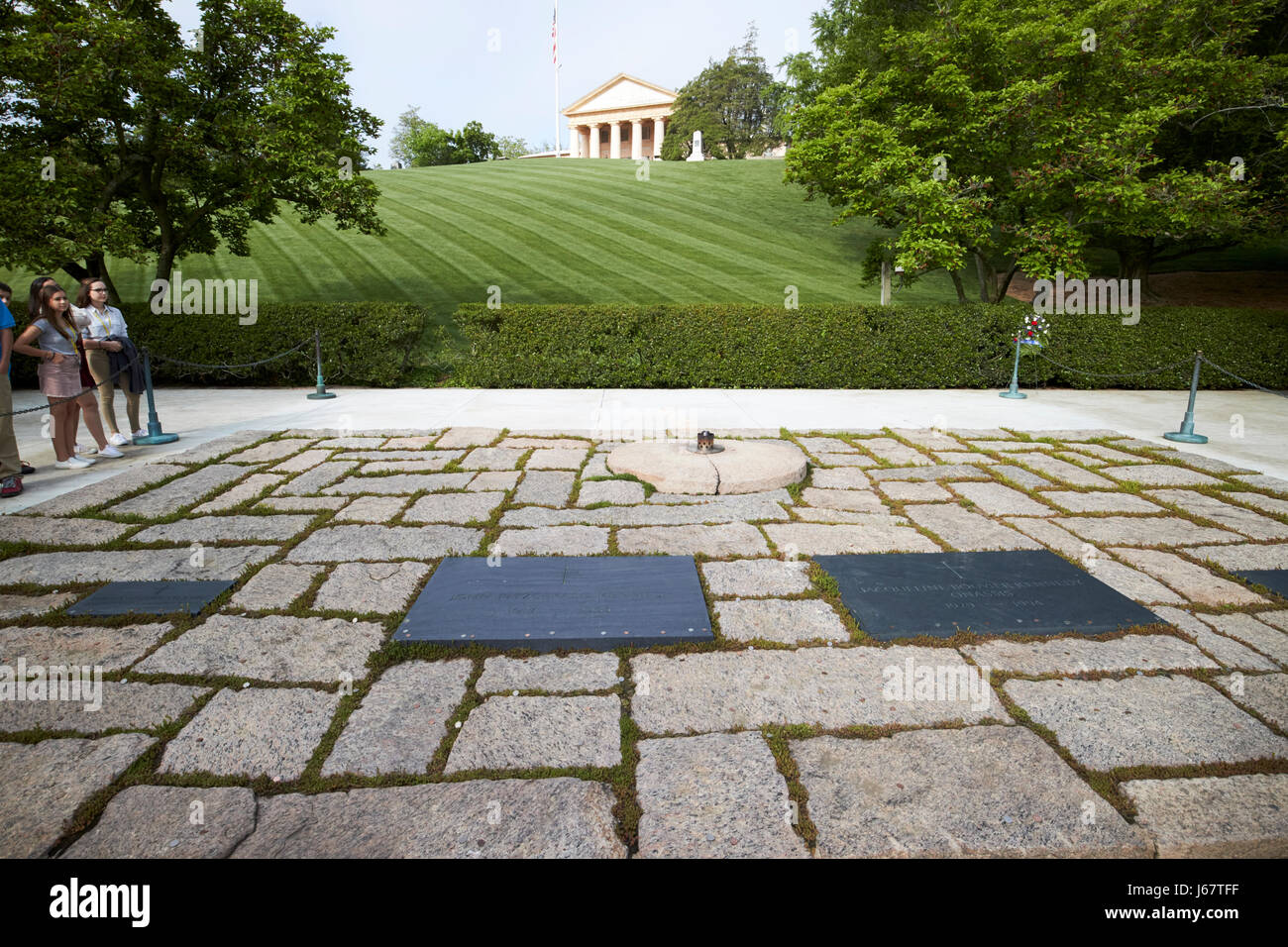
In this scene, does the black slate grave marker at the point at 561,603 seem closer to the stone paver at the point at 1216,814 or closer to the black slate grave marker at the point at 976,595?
the black slate grave marker at the point at 976,595

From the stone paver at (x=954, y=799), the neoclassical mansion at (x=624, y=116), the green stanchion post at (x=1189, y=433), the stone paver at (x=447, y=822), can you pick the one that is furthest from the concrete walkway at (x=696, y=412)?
the neoclassical mansion at (x=624, y=116)

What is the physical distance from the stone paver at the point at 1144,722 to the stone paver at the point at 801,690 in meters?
0.22

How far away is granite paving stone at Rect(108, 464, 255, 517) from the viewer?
506 cm

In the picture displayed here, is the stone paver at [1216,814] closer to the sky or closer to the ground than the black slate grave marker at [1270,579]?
closer to the ground

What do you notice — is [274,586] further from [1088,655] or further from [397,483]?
[1088,655]

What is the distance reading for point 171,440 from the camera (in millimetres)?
7379

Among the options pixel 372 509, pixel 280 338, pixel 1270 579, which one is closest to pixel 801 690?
pixel 1270 579

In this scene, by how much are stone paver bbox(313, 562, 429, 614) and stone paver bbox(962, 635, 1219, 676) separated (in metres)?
2.82

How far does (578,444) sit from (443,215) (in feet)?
89.3

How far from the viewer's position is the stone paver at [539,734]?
91.9 inches

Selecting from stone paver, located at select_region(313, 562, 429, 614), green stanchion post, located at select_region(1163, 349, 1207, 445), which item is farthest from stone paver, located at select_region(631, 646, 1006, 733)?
green stanchion post, located at select_region(1163, 349, 1207, 445)

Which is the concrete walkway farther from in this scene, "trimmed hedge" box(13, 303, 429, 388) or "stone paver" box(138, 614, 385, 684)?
"stone paver" box(138, 614, 385, 684)

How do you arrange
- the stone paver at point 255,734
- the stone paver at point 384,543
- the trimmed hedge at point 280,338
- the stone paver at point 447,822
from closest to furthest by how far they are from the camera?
the stone paver at point 447,822, the stone paver at point 255,734, the stone paver at point 384,543, the trimmed hedge at point 280,338
